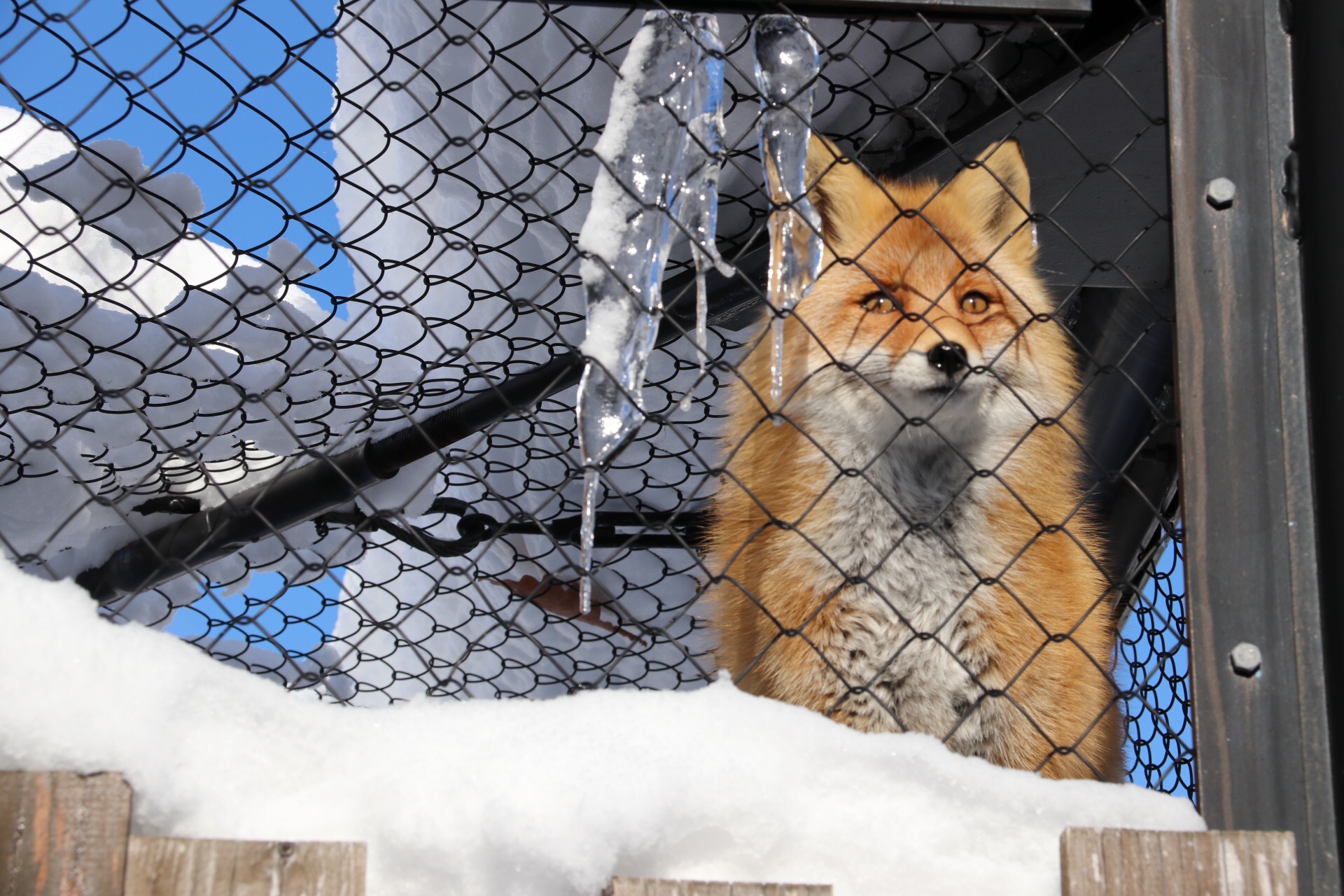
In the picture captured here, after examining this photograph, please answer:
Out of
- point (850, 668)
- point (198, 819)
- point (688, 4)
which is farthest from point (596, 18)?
point (198, 819)

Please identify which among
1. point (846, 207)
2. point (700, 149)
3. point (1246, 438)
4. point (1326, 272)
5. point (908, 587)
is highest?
point (846, 207)

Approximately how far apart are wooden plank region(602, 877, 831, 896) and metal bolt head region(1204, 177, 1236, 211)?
54.7 inches

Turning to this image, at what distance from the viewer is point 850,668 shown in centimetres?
235

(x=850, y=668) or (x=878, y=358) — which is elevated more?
(x=878, y=358)

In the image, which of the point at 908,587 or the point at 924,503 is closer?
the point at 908,587

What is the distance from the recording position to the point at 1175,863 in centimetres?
150

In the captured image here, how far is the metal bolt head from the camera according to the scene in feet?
A: 6.32

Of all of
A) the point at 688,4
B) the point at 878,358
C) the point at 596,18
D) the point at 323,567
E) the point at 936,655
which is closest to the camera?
the point at 323,567

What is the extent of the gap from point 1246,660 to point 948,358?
920 mm

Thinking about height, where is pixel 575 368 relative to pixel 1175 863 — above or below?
above

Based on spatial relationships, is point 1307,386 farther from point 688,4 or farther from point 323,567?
point 323,567

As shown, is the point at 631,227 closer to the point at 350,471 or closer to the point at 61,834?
the point at 61,834

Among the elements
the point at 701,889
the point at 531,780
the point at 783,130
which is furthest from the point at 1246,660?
the point at 783,130

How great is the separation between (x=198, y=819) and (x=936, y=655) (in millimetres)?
1528
